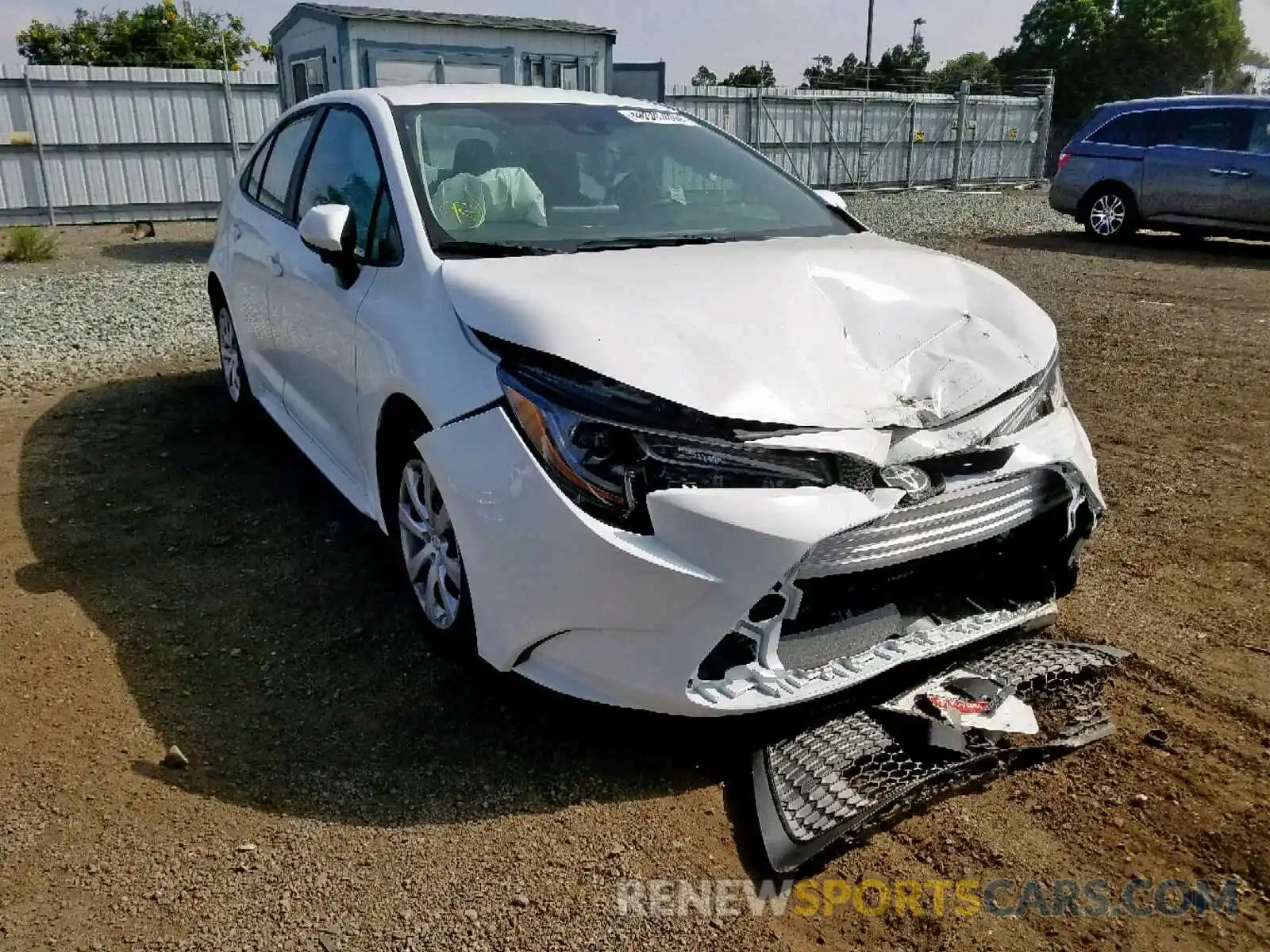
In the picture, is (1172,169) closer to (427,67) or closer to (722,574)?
(427,67)

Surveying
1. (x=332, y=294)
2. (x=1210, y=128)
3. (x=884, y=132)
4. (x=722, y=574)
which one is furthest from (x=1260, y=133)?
(x=722, y=574)

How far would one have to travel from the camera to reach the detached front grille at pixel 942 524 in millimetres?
2477

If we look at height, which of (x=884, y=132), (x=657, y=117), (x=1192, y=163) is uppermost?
(x=657, y=117)

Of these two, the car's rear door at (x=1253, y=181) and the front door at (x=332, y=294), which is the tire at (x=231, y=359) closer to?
the front door at (x=332, y=294)

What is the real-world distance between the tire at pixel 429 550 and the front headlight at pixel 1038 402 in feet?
4.96

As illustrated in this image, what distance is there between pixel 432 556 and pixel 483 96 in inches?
75.4

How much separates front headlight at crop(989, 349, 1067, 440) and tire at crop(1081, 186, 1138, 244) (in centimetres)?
1163

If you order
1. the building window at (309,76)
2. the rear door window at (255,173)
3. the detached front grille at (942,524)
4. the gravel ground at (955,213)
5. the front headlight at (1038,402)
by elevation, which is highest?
the building window at (309,76)

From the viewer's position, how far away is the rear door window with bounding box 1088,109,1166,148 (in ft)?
42.7

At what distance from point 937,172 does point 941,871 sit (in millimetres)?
23111

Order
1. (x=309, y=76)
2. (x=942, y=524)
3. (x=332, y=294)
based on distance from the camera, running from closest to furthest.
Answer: (x=942, y=524), (x=332, y=294), (x=309, y=76)

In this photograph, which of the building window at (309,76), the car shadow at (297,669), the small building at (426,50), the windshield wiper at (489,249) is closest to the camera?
the car shadow at (297,669)

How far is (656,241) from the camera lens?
3.49m

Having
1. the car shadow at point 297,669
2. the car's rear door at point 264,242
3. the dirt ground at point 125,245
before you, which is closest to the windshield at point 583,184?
the car's rear door at point 264,242
